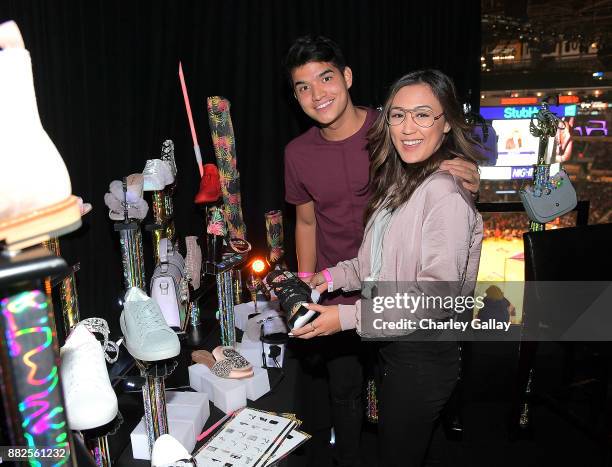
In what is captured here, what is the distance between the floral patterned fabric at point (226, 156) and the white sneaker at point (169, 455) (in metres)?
1.34

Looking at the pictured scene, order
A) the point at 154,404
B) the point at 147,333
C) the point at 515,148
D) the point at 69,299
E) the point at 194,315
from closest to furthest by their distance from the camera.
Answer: the point at 147,333, the point at 154,404, the point at 69,299, the point at 194,315, the point at 515,148

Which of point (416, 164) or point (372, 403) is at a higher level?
point (416, 164)

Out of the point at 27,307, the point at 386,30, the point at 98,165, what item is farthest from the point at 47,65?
the point at 386,30

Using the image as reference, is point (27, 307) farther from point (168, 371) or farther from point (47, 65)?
point (47, 65)

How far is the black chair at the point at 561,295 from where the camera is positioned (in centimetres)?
224

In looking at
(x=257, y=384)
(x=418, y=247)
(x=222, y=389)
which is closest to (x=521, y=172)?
(x=418, y=247)

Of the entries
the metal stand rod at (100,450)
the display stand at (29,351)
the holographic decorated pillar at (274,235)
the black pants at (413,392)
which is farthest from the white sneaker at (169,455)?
the holographic decorated pillar at (274,235)

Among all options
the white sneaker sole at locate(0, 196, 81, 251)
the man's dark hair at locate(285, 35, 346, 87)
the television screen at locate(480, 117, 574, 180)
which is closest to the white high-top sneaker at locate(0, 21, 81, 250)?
the white sneaker sole at locate(0, 196, 81, 251)

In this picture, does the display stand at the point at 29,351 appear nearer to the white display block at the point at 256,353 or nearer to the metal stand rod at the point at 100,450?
the metal stand rod at the point at 100,450

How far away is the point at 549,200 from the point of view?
228cm

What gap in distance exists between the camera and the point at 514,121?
3.54 meters

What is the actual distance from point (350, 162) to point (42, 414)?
1536 millimetres

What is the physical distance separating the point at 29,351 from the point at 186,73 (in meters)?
2.14

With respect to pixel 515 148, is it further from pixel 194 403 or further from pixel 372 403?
pixel 194 403
